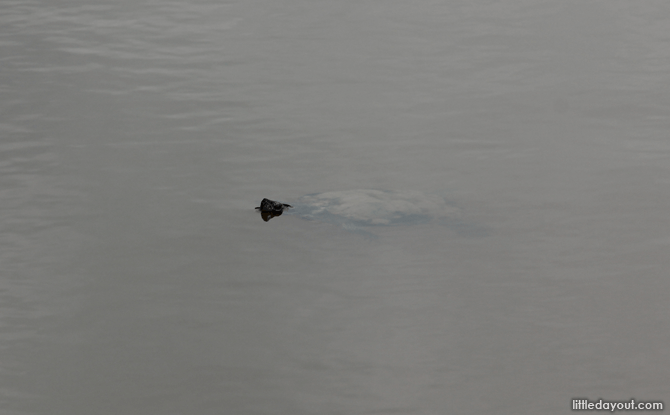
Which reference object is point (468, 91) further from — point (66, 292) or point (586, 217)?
point (66, 292)

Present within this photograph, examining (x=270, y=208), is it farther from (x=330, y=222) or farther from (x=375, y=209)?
(x=375, y=209)

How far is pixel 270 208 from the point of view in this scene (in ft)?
24.2

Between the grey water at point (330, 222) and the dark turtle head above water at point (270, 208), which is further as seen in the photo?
the dark turtle head above water at point (270, 208)

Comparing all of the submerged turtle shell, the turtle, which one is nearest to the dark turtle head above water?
the turtle

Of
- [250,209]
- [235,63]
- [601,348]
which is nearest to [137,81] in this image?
[235,63]

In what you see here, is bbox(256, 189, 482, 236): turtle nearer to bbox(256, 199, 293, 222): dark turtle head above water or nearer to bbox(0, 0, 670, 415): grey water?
bbox(256, 199, 293, 222): dark turtle head above water

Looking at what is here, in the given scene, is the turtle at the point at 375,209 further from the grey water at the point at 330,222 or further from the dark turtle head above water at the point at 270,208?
the grey water at the point at 330,222

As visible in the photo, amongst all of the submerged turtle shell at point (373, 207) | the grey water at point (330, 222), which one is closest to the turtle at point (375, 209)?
the submerged turtle shell at point (373, 207)

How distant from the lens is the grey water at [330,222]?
5.27 meters

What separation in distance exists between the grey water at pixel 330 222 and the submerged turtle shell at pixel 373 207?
18 cm

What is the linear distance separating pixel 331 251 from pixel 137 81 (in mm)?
5728

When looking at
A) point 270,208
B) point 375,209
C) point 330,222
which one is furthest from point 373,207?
point 270,208

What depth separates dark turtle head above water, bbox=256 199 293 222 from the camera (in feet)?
24.1

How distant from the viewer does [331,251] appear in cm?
686
